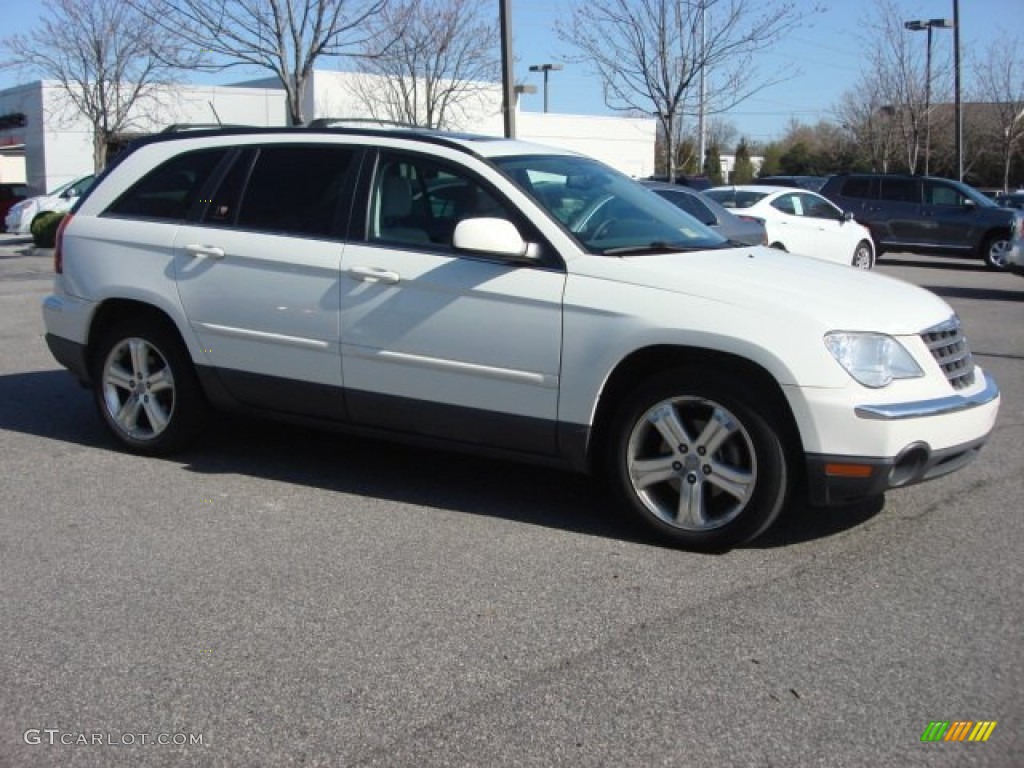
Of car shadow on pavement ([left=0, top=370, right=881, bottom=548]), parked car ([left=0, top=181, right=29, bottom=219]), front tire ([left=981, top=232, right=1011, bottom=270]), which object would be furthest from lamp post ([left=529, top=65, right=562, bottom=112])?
car shadow on pavement ([left=0, top=370, right=881, bottom=548])

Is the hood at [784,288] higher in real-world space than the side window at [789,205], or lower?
lower

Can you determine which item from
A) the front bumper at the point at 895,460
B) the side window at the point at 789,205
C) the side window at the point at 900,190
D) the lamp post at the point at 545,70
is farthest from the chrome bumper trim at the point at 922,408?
the lamp post at the point at 545,70

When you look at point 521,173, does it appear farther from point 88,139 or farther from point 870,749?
point 88,139

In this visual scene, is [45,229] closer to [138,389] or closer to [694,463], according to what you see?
[138,389]

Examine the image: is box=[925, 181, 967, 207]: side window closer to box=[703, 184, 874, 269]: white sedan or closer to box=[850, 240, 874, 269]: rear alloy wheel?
box=[850, 240, 874, 269]: rear alloy wheel

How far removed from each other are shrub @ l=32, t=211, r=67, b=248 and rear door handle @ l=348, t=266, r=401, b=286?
1904 centimetres

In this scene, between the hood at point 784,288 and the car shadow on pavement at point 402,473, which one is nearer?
the hood at point 784,288

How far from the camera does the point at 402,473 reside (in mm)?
6016

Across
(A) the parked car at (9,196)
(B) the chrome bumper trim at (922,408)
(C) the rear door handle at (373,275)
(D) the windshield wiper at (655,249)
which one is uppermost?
(A) the parked car at (9,196)

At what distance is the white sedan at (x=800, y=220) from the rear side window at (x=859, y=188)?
4605mm

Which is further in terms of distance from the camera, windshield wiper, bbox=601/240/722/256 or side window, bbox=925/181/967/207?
side window, bbox=925/181/967/207

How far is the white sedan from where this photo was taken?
16656mm
